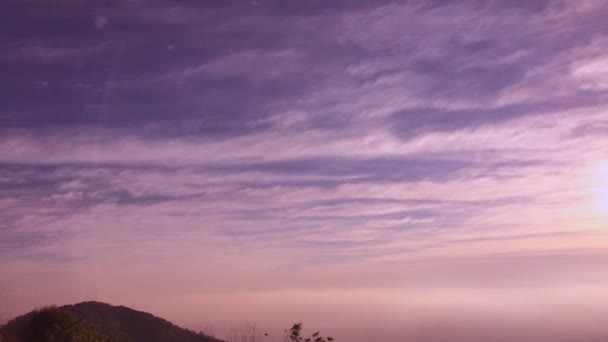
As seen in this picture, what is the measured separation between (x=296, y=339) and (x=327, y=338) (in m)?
1.63

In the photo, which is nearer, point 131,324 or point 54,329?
point 54,329

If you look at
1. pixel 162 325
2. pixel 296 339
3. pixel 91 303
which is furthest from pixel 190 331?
pixel 296 339

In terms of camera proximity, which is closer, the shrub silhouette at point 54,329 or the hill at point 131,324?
the shrub silhouette at point 54,329

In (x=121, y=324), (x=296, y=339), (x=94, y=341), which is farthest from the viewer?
(x=121, y=324)

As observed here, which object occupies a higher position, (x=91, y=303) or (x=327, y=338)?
(x=91, y=303)

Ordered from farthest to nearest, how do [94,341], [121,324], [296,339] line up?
1. [121,324]
2. [296,339]
3. [94,341]

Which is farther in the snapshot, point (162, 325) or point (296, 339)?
point (162, 325)

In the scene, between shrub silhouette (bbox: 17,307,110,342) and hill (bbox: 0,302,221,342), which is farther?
hill (bbox: 0,302,221,342)

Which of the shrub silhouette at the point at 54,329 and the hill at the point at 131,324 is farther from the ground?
the hill at the point at 131,324

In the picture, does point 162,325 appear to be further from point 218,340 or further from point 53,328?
point 53,328

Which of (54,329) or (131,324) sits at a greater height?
(131,324)

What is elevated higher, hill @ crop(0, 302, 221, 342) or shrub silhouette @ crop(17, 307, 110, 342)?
hill @ crop(0, 302, 221, 342)

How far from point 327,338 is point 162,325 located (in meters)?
21.5

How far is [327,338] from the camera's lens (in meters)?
31.7
